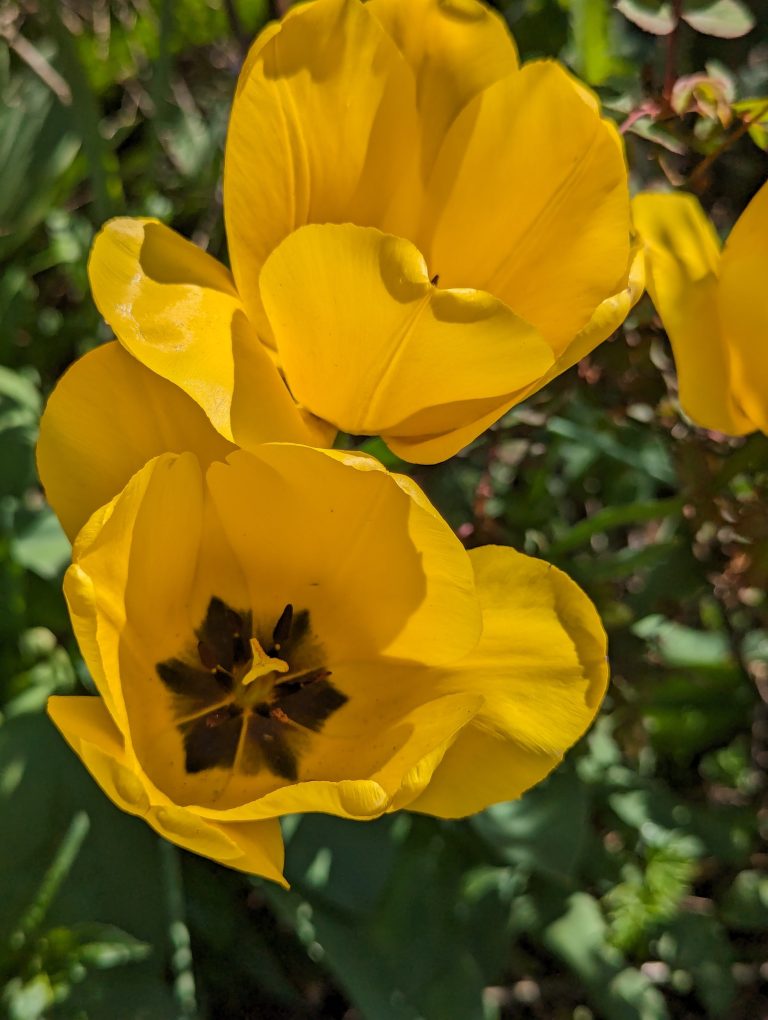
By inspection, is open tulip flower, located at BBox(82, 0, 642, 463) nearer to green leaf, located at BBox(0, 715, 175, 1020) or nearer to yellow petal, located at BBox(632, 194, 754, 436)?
yellow petal, located at BBox(632, 194, 754, 436)

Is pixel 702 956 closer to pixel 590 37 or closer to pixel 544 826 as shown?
pixel 544 826

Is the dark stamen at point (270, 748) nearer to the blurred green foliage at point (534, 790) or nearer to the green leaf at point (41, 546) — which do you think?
the blurred green foliage at point (534, 790)

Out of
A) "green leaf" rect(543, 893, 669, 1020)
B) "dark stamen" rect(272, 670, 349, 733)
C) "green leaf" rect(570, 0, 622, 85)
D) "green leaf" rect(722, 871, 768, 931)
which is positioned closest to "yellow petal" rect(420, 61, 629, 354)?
"dark stamen" rect(272, 670, 349, 733)

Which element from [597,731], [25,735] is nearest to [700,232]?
[597,731]

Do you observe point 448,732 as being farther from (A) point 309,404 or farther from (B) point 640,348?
(B) point 640,348

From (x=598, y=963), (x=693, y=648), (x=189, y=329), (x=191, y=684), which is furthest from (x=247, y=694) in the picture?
(x=693, y=648)
